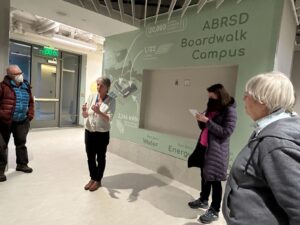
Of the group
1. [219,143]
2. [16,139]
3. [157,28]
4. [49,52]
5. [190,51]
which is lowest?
[16,139]

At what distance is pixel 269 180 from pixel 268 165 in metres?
0.05

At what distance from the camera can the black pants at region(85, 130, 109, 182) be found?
9.48 ft

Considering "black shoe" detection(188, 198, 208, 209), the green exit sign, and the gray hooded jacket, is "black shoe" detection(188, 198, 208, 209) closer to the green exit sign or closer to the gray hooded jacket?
the gray hooded jacket

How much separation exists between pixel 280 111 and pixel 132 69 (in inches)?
148

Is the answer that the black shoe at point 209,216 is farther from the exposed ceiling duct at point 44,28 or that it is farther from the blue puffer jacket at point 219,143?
the exposed ceiling duct at point 44,28

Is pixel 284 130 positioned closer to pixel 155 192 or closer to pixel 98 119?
pixel 98 119

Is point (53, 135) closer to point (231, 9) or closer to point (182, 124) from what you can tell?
point (182, 124)

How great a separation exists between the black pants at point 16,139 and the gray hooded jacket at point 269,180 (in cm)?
326

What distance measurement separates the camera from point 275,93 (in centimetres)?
91

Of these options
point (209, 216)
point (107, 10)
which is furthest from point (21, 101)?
point (209, 216)

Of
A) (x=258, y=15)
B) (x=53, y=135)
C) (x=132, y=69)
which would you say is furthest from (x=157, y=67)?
(x=53, y=135)

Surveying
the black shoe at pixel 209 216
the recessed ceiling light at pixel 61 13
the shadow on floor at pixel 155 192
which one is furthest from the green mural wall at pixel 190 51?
the recessed ceiling light at pixel 61 13

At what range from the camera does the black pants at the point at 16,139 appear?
316 centimetres

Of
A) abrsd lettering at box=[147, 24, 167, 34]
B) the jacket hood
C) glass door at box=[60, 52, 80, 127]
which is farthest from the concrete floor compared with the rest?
glass door at box=[60, 52, 80, 127]
